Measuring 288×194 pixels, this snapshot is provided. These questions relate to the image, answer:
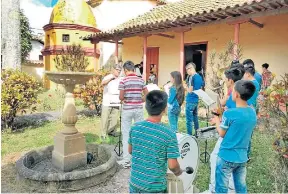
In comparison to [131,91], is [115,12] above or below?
above

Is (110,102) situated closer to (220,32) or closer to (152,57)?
(220,32)

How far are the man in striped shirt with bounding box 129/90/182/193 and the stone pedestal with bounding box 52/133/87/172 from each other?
221 cm

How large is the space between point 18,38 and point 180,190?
31.9 feet

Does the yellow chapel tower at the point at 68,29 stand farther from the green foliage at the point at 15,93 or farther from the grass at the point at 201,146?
the grass at the point at 201,146

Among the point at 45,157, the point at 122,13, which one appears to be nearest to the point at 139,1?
the point at 122,13

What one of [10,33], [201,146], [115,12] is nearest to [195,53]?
[201,146]

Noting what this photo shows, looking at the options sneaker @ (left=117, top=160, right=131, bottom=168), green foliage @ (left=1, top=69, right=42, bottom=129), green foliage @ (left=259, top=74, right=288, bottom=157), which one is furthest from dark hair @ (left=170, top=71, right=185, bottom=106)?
green foliage @ (left=1, top=69, right=42, bottom=129)

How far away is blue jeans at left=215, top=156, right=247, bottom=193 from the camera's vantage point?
272 centimetres

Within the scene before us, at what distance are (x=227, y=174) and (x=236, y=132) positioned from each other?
518mm

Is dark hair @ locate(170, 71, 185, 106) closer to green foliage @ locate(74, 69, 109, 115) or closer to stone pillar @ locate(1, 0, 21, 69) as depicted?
green foliage @ locate(74, 69, 109, 115)

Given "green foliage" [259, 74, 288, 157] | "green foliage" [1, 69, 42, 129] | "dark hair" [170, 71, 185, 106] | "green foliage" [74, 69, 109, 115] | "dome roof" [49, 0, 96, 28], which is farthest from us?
"dome roof" [49, 0, 96, 28]

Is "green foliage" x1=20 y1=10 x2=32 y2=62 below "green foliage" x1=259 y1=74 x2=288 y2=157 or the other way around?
the other way around

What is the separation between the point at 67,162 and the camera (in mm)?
4090

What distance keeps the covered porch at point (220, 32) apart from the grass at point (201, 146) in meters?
3.55
